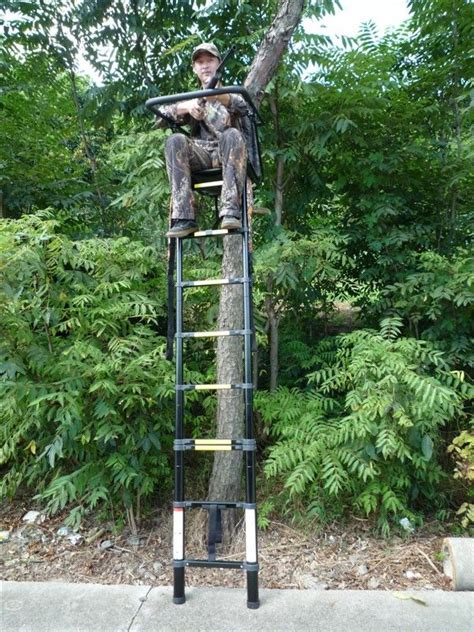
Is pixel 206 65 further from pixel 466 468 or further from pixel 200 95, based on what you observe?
pixel 466 468

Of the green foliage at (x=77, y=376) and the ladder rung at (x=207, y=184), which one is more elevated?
the ladder rung at (x=207, y=184)

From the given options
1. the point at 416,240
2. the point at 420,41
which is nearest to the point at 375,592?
the point at 416,240

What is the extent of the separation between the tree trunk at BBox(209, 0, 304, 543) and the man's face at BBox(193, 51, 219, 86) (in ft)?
1.61

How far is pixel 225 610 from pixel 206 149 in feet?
7.93

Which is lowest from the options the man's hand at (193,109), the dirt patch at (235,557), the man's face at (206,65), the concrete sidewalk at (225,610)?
the dirt patch at (235,557)

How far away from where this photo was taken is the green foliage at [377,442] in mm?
2781

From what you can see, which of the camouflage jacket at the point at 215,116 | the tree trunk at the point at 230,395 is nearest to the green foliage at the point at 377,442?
the tree trunk at the point at 230,395

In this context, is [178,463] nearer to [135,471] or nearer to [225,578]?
[135,471]

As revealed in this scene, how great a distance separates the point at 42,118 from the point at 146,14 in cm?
149

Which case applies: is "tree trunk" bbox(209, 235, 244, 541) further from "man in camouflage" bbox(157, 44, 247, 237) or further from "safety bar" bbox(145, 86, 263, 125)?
"safety bar" bbox(145, 86, 263, 125)

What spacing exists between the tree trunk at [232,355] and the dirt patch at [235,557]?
315mm

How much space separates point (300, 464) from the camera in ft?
9.45

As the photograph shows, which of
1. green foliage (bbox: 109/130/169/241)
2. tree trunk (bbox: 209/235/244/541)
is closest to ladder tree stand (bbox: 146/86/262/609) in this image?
tree trunk (bbox: 209/235/244/541)

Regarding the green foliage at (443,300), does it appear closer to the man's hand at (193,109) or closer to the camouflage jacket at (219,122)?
the camouflage jacket at (219,122)
